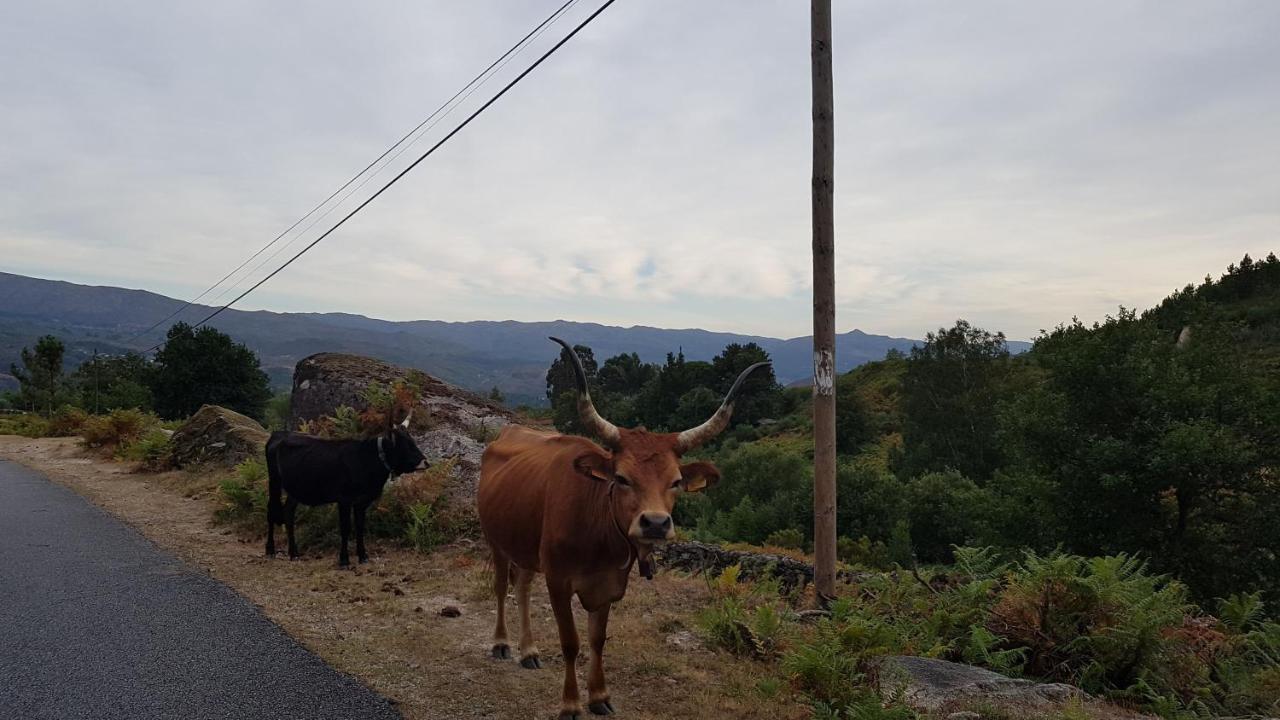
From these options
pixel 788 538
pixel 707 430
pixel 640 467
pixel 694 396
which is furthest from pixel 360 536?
pixel 694 396

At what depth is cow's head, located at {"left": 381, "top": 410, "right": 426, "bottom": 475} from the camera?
33.0 feet

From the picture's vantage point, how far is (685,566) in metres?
11.2

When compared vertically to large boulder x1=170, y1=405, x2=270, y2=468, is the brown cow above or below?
above

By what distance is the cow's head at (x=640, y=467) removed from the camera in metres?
4.33

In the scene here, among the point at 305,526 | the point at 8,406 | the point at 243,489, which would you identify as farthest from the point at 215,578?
the point at 8,406

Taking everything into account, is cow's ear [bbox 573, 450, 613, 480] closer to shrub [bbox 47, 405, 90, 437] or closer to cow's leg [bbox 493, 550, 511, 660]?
cow's leg [bbox 493, 550, 511, 660]

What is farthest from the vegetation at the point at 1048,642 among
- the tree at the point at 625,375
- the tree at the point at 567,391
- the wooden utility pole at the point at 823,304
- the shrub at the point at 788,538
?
the tree at the point at 625,375

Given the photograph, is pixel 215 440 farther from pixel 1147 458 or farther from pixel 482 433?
pixel 1147 458

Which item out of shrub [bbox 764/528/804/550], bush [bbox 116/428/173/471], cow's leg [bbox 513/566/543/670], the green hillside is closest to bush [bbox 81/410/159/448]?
bush [bbox 116/428/173/471]

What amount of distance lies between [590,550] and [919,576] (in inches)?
178

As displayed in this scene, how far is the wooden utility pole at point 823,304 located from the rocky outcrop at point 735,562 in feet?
11.3

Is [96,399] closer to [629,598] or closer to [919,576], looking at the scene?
[629,598]

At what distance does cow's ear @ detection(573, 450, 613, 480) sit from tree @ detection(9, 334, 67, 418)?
47.0m

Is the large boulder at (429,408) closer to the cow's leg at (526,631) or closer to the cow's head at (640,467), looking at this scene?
the cow's leg at (526,631)
